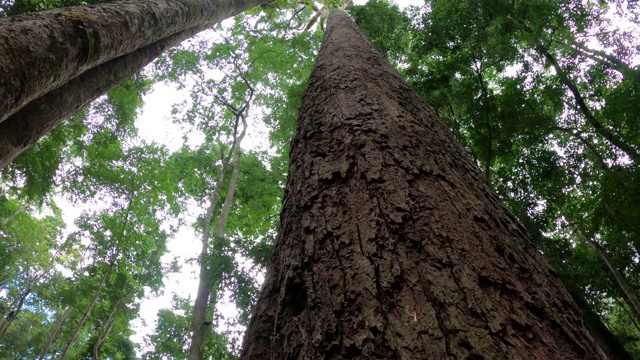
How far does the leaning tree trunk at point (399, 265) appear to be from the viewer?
2.85 feet

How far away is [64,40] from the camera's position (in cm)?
263

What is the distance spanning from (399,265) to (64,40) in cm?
279

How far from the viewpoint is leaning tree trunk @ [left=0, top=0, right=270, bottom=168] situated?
2.26m

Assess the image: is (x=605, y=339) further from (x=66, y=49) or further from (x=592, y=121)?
(x=66, y=49)

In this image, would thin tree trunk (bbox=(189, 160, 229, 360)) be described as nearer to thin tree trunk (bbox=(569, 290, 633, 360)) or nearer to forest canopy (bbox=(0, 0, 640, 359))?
forest canopy (bbox=(0, 0, 640, 359))

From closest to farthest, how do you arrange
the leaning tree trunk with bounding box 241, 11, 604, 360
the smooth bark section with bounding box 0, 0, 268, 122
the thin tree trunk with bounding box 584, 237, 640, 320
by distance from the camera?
the leaning tree trunk with bounding box 241, 11, 604, 360 < the smooth bark section with bounding box 0, 0, 268, 122 < the thin tree trunk with bounding box 584, 237, 640, 320

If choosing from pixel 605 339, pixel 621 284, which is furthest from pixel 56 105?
pixel 621 284

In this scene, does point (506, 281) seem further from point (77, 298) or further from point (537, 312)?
point (77, 298)

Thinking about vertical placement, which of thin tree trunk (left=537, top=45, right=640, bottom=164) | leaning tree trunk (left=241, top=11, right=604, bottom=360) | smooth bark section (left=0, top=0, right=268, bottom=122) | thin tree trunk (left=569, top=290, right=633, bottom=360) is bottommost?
leaning tree trunk (left=241, top=11, right=604, bottom=360)

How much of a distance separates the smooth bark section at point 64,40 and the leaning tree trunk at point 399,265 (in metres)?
1.76

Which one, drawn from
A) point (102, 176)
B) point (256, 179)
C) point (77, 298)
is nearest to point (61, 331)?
point (77, 298)

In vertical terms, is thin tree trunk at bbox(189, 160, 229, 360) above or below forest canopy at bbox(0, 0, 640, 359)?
below

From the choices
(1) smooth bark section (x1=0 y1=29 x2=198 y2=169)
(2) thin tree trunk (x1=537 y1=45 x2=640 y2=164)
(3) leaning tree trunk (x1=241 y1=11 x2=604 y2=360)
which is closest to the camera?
(3) leaning tree trunk (x1=241 y1=11 x2=604 y2=360)

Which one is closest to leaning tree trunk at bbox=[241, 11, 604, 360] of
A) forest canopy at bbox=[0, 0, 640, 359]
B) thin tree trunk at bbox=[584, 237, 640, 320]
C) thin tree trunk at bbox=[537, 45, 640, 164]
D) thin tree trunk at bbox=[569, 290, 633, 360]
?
forest canopy at bbox=[0, 0, 640, 359]
